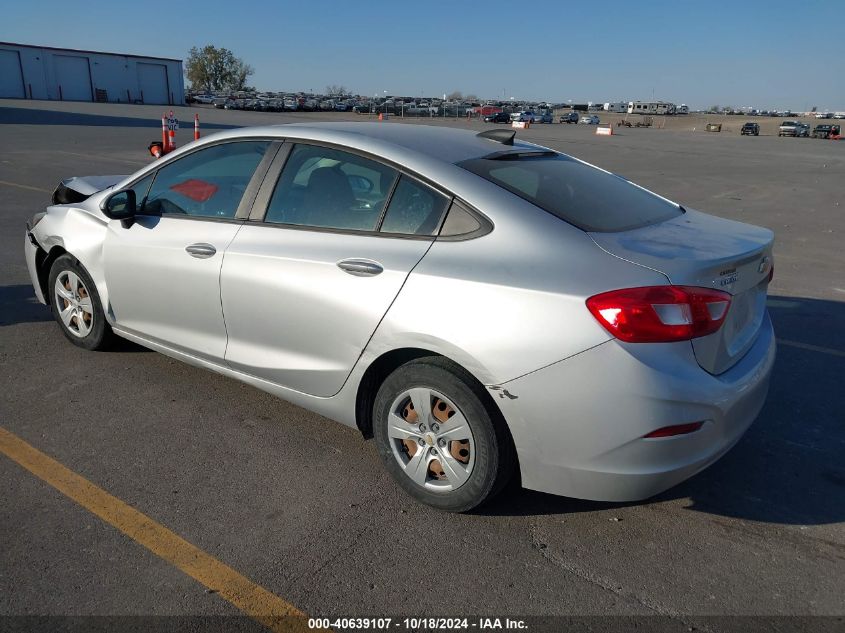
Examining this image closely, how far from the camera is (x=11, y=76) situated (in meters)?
64.9

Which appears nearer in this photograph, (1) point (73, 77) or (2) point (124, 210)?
(2) point (124, 210)

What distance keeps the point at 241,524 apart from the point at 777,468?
2626mm

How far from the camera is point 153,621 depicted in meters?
2.45

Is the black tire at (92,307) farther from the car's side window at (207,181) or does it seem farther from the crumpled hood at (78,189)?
the crumpled hood at (78,189)

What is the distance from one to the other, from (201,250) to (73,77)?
7797 cm

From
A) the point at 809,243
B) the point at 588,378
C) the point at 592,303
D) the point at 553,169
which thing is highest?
the point at 553,169

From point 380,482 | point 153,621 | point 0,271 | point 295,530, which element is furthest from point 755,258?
point 0,271

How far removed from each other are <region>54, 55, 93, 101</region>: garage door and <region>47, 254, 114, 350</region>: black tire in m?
75.4

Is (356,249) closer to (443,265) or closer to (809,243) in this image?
(443,265)

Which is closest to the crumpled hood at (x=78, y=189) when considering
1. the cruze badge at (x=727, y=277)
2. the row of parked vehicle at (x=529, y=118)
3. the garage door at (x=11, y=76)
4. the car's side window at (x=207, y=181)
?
the car's side window at (x=207, y=181)

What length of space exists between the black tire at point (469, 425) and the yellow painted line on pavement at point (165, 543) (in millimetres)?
835

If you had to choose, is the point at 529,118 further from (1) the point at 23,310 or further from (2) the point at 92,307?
(2) the point at 92,307

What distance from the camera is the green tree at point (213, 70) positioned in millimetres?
124312

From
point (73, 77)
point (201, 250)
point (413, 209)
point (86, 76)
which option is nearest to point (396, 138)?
point (413, 209)
